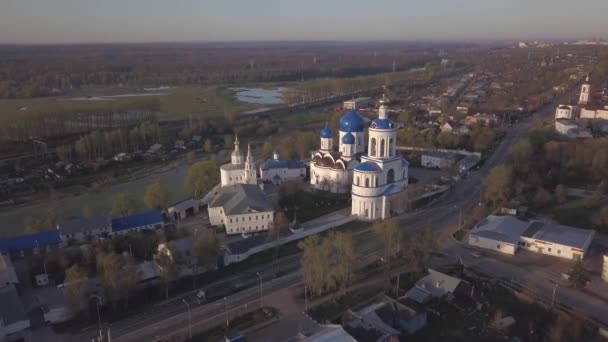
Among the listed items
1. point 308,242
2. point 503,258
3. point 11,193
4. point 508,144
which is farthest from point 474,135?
point 11,193

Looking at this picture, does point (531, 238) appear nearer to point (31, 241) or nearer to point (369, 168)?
point (369, 168)

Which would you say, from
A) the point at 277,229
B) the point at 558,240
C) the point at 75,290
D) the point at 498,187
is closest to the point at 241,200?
the point at 277,229

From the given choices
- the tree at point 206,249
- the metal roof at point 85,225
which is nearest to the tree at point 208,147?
the metal roof at point 85,225

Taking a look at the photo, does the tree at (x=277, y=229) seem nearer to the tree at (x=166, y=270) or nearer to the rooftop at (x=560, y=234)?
the tree at (x=166, y=270)

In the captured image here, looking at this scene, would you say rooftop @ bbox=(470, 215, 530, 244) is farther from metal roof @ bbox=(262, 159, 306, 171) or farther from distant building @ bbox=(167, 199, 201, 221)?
distant building @ bbox=(167, 199, 201, 221)

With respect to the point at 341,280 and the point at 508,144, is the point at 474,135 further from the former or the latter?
the point at 341,280

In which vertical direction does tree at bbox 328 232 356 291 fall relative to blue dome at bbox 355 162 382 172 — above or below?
below

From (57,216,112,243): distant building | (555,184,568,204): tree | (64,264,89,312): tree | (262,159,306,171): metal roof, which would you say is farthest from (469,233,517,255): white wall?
(57,216,112,243): distant building
